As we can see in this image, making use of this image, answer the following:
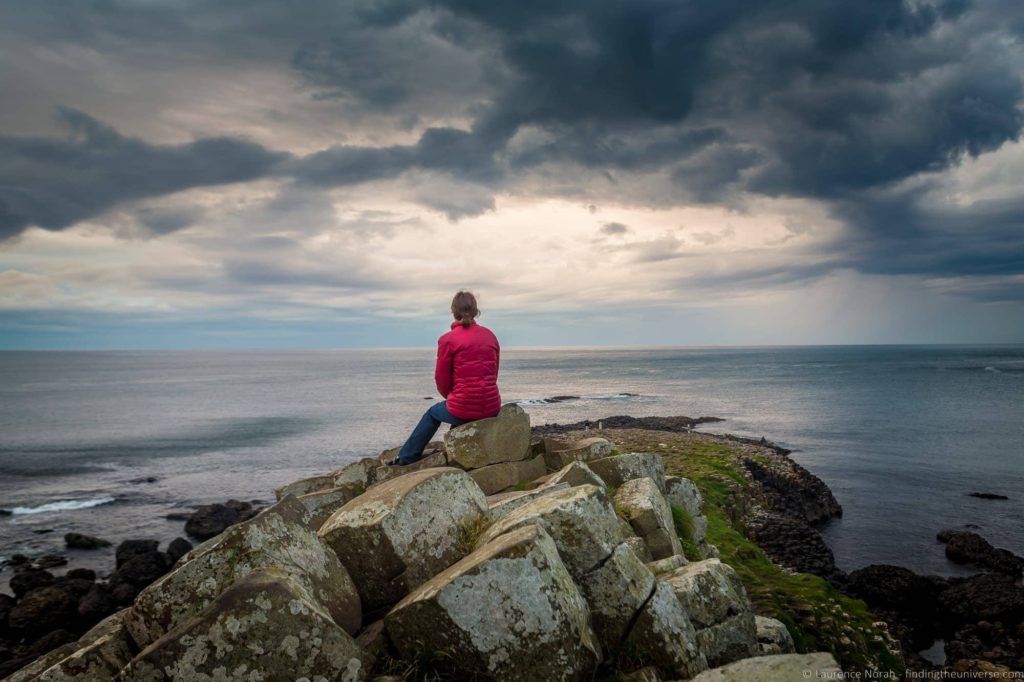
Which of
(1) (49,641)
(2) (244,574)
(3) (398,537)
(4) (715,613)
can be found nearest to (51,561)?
(1) (49,641)

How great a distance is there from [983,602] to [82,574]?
31985 mm

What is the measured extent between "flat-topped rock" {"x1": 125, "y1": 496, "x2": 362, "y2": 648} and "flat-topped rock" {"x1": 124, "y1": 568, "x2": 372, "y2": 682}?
0.69 m

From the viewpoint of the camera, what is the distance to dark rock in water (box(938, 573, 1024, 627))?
16.7 meters

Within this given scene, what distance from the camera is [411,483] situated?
770 centimetres

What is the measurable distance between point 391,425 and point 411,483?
6444 centimetres

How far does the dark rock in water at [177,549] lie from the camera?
83.5 ft

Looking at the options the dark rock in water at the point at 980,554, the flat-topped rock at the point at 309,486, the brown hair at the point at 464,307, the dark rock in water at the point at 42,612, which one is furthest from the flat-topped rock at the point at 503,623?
the dark rock in water at the point at 980,554

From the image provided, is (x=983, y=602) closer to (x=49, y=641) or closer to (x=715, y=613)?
(x=715, y=613)

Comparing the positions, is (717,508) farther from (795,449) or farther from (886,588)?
(795,449)

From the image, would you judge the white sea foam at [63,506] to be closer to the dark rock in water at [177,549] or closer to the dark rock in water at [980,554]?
the dark rock in water at [177,549]

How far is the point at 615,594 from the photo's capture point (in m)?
6.86

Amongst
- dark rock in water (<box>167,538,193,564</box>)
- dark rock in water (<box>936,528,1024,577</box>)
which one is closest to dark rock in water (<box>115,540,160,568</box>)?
dark rock in water (<box>167,538,193,564</box>)

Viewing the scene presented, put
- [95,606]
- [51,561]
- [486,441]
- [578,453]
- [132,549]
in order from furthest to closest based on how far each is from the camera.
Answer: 1. [132,549]
2. [51,561]
3. [95,606]
4. [578,453]
5. [486,441]

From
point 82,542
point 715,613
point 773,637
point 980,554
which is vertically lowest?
point 82,542
